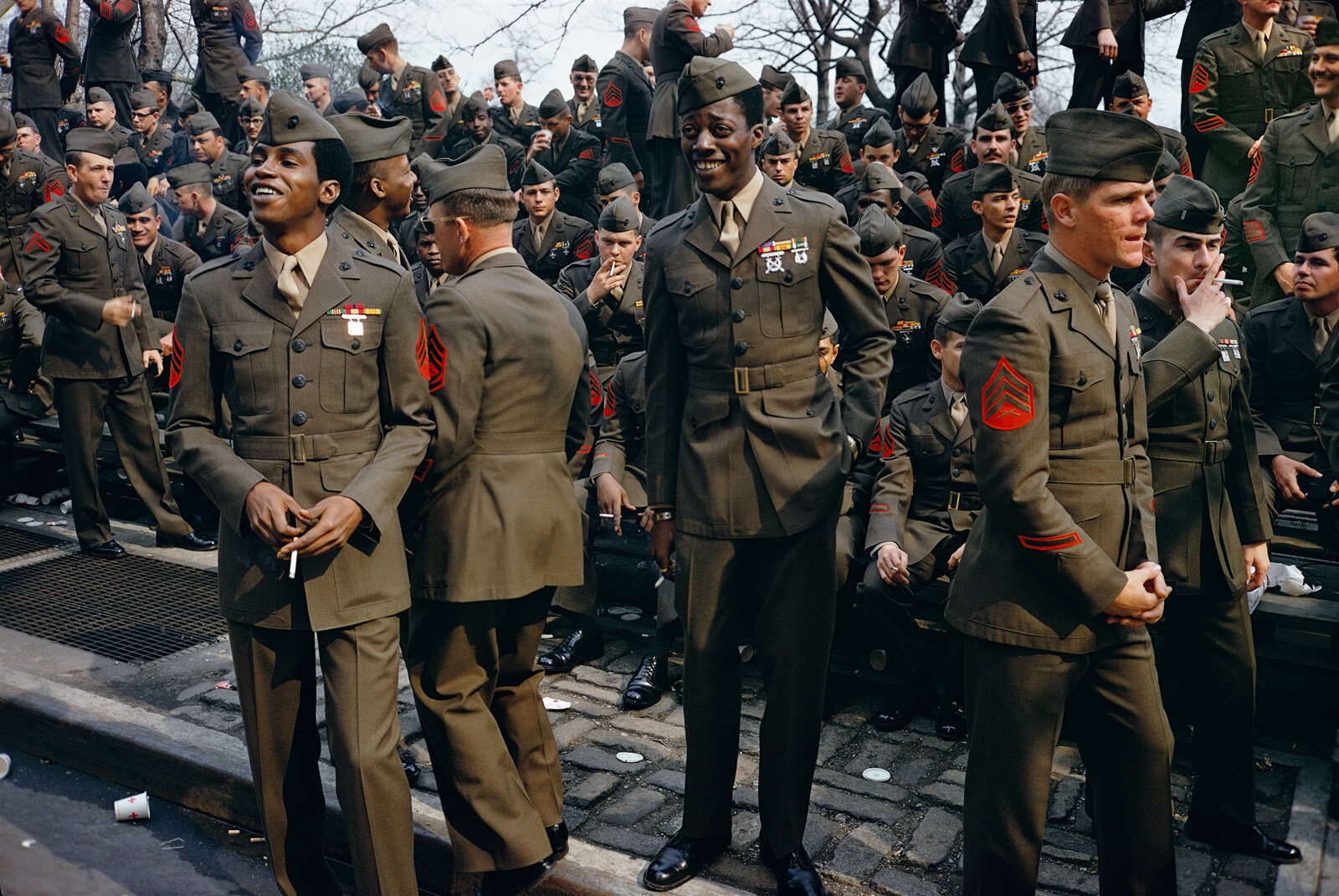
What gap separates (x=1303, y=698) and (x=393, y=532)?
12.5 ft

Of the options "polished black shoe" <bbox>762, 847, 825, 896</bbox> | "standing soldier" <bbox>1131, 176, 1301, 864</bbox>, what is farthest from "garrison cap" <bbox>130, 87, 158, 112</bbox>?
"polished black shoe" <bbox>762, 847, 825, 896</bbox>

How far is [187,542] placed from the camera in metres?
8.08

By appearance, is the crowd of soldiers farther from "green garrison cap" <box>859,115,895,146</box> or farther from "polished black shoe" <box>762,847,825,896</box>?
"green garrison cap" <box>859,115,895,146</box>

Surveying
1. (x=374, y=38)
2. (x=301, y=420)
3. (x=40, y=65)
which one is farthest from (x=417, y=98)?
(x=301, y=420)

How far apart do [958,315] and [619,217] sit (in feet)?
9.40

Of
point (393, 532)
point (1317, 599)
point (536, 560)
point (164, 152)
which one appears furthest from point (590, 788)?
point (164, 152)

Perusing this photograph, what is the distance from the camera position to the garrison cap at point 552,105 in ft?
37.5

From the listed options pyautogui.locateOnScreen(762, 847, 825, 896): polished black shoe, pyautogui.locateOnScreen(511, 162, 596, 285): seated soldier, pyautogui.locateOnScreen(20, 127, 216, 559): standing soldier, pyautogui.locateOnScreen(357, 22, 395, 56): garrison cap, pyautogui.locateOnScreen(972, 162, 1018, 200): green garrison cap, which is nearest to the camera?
pyautogui.locateOnScreen(762, 847, 825, 896): polished black shoe

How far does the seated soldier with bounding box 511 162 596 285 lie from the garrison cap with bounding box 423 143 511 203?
5.24 meters

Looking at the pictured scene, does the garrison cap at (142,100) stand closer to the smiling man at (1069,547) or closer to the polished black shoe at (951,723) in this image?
the polished black shoe at (951,723)

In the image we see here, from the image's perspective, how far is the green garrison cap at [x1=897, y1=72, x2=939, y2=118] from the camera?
31.7ft

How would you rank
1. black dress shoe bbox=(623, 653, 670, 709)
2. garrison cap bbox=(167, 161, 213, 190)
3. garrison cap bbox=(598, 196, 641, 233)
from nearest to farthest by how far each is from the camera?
black dress shoe bbox=(623, 653, 670, 709), garrison cap bbox=(598, 196, 641, 233), garrison cap bbox=(167, 161, 213, 190)

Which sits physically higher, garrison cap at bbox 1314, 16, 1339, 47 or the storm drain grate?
garrison cap at bbox 1314, 16, 1339, 47

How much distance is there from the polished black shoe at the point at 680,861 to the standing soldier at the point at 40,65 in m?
14.1
